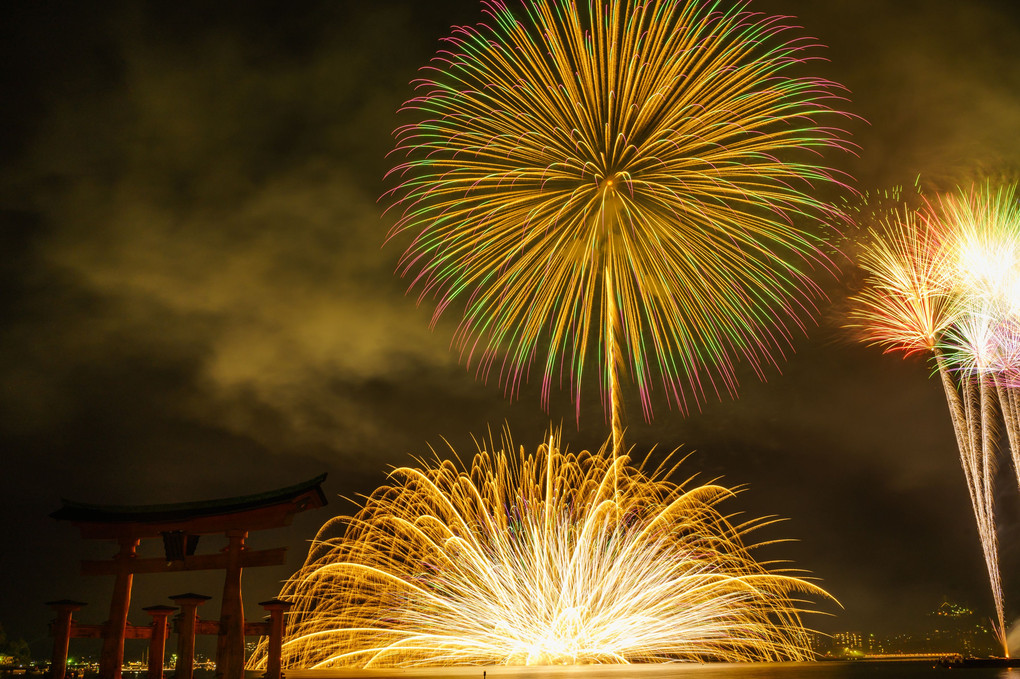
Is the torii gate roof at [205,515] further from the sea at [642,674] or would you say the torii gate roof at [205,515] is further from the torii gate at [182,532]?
the sea at [642,674]

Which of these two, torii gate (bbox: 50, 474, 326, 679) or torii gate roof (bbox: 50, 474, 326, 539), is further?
torii gate roof (bbox: 50, 474, 326, 539)

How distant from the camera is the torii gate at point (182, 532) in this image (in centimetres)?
1433

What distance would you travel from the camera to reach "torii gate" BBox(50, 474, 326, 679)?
1433 cm

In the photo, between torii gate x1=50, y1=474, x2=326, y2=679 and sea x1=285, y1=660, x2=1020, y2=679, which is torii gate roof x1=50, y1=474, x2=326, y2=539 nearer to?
torii gate x1=50, y1=474, x2=326, y2=679

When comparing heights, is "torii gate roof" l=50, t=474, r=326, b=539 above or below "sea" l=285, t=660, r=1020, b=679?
above

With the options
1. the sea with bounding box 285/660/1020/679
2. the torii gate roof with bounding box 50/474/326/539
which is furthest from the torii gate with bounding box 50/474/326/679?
the sea with bounding box 285/660/1020/679

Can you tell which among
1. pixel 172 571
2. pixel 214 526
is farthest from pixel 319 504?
pixel 172 571

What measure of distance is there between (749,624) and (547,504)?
6.78 metres

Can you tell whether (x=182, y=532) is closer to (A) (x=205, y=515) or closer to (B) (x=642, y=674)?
(A) (x=205, y=515)

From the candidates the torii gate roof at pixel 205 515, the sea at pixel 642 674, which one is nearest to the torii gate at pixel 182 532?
the torii gate roof at pixel 205 515

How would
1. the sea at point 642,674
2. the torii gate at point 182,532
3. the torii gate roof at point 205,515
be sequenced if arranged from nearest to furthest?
1. the torii gate at point 182,532
2. the torii gate roof at point 205,515
3. the sea at point 642,674

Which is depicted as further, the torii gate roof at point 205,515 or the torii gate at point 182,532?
the torii gate roof at point 205,515

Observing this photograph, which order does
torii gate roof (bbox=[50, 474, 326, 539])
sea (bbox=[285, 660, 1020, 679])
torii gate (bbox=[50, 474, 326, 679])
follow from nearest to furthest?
torii gate (bbox=[50, 474, 326, 679])
torii gate roof (bbox=[50, 474, 326, 539])
sea (bbox=[285, 660, 1020, 679])

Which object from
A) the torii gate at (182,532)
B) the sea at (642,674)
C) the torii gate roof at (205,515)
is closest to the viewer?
the torii gate at (182,532)
